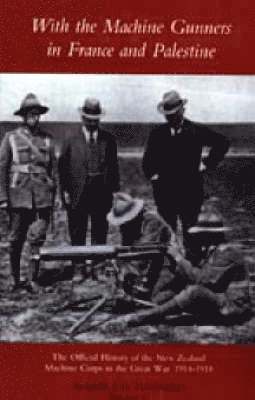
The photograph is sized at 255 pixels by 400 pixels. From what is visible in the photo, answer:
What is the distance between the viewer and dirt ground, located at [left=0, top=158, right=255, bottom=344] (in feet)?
4.11

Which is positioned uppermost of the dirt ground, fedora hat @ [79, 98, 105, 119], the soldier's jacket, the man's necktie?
fedora hat @ [79, 98, 105, 119]

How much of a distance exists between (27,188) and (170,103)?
337 millimetres

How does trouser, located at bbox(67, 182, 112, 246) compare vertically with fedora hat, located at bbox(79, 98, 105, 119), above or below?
below

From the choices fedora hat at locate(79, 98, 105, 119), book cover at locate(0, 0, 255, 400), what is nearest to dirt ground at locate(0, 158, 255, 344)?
book cover at locate(0, 0, 255, 400)

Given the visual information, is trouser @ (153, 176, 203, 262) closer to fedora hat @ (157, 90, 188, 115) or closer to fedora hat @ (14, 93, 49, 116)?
fedora hat @ (157, 90, 188, 115)

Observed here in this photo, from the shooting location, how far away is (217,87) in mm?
1230

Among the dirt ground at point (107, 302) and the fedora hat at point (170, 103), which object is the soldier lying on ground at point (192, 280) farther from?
the fedora hat at point (170, 103)

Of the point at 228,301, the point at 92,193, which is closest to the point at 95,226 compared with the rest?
the point at 92,193

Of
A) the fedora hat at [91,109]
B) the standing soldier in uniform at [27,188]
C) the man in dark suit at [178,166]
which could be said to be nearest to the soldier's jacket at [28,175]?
the standing soldier in uniform at [27,188]

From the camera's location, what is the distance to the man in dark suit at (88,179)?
4.13ft

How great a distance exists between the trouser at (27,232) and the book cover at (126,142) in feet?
0.04

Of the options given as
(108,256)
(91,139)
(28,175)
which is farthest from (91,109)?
(108,256)

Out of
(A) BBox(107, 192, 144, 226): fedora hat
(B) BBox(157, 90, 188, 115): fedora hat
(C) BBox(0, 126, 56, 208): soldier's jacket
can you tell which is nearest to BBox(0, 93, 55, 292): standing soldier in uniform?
(C) BBox(0, 126, 56, 208): soldier's jacket

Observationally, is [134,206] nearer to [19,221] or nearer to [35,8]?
[19,221]
